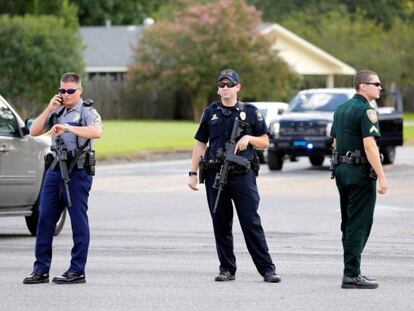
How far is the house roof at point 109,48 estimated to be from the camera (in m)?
72.6

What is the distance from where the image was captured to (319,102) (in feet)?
98.7

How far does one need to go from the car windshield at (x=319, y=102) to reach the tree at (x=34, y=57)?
102 ft

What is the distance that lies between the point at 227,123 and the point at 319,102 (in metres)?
19.3

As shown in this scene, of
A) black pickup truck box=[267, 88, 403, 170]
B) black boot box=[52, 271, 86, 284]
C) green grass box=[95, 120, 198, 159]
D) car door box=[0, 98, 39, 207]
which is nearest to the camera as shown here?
black boot box=[52, 271, 86, 284]

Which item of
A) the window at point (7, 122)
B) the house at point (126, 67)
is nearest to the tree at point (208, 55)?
the house at point (126, 67)

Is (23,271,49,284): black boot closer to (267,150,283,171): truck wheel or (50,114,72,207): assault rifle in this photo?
(50,114,72,207): assault rifle

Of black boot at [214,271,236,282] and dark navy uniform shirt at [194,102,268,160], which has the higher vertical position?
dark navy uniform shirt at [194,102,268,160]

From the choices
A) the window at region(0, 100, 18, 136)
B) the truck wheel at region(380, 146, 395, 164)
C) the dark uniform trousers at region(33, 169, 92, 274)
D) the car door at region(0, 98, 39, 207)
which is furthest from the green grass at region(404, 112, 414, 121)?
the dark uniform trousers at region(33, 169, 92, 274)

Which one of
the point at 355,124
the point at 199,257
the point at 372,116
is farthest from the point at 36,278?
the point at 372,116

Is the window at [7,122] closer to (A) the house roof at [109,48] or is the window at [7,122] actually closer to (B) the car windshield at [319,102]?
(B) the car windshield at [319,102]

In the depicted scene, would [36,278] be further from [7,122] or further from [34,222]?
[34,222]

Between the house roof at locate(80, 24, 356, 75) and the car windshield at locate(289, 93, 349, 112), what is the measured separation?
4087 cm

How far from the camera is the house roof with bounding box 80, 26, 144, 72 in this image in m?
72.6

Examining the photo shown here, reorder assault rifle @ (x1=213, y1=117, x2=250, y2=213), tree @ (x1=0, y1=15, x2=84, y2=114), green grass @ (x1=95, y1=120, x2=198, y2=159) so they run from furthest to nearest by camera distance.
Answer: tree @ (x1=0, y1=15, x2=84, y2=114), green grass @ (x1=95, y1=120, x2=198, y2=159), assault rifle @ (x1=213, y1=117, x2=250, y2=213)
